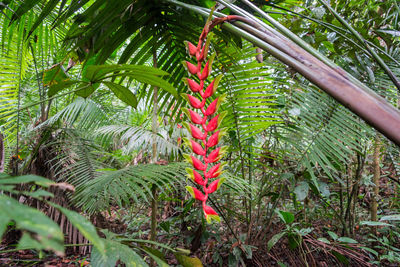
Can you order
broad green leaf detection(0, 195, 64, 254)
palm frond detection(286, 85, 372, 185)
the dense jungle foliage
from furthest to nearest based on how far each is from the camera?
palm frond detection(286, 85, 372, 185)
the dense jungle foliage
broad green leaf detection(0, 195, 64, 254)

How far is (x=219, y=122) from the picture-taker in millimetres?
406

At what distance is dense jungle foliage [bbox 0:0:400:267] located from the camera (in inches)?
12.3

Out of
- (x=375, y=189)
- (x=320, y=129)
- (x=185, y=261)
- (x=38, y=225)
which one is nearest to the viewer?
(x=38, y=225)

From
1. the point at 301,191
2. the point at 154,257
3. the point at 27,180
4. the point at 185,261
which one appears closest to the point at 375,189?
the point at 301,191

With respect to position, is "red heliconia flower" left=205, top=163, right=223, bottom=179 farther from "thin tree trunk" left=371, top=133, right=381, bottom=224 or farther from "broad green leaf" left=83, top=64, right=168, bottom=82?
"thin tree trunk" left=371, top=133, right=381, bottom=224

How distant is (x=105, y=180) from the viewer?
0.77m

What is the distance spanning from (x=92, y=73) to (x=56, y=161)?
1222mm

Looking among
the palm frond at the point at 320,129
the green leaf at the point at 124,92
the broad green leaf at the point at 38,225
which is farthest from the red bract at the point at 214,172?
the palm frond at the point at 320,129

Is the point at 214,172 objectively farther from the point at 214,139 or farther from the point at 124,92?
the point at 124,92

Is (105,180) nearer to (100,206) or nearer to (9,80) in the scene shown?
(100,206)

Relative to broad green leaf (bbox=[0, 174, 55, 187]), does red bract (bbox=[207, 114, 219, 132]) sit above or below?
above

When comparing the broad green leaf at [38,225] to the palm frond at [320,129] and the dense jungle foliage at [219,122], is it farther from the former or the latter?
the palm frond at [320,129]

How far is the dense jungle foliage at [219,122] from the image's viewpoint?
1.02 ft

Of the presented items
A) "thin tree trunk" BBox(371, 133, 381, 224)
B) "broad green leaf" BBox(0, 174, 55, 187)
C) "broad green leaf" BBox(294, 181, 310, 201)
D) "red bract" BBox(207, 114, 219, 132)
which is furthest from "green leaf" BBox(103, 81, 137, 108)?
"thin tree trunk" BBox(371, 133, 381, 224)
